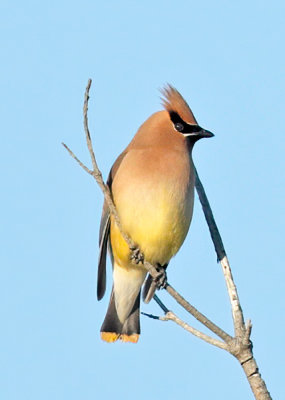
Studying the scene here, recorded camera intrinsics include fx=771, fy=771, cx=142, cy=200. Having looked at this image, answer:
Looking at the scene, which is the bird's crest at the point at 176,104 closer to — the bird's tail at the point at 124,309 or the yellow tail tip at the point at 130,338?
the bird's tail at the point at 124,309

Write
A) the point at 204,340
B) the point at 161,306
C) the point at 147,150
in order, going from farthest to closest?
the point at 147,150 → the point at 161,306 → the point at 204,340

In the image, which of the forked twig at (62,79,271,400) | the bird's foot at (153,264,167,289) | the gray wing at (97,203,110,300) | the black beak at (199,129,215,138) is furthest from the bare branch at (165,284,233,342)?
the black beak at (199,129,215,138)

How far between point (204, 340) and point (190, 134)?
6.96 feet

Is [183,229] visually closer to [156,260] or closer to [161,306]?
[156,260]

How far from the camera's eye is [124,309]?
5883mm

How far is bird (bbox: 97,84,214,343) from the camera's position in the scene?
500 cm

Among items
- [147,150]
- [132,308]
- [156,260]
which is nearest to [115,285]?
[132,308]

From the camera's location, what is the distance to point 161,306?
412 centimetres

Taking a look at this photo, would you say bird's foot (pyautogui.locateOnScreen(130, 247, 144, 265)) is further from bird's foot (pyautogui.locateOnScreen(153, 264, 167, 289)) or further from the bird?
bird's foot (pyautogui.locateOnScreen(153, 264, 167, 289))

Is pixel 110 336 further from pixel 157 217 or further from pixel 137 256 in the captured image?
pixel 157 217

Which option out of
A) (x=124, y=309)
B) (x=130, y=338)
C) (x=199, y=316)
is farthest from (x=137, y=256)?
(x=199, y=316)

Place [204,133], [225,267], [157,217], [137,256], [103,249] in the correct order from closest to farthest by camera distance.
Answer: [225,267]
[157,217]
[137,256]
[204,133]
[103,249]

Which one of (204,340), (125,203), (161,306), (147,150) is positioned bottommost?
(204,340)

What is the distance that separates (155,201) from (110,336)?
132 cm
